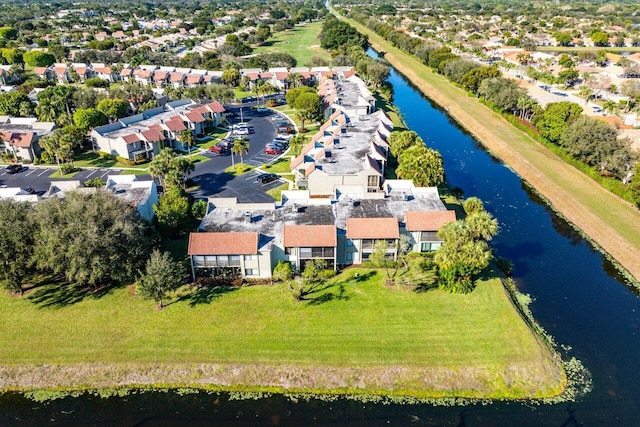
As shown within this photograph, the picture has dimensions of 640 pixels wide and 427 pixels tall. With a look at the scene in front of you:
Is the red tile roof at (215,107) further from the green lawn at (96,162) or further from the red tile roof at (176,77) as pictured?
the red tile roof at (176,77)

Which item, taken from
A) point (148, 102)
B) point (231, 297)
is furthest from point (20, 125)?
point (231, 297)

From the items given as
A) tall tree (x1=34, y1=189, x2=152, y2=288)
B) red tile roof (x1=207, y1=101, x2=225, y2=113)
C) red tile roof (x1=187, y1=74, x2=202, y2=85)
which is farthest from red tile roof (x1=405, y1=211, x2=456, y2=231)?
red tile roof (x1=187, y1=74, x2=202, y2=85)

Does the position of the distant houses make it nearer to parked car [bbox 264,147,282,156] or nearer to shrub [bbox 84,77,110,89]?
parked car [bbox 264,147,282,156]

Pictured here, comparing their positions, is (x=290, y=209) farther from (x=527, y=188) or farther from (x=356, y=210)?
(x=527, y=188)

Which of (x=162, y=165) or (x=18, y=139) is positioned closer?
(x=162, y=165)

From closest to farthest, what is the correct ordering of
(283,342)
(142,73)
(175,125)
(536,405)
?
(536,405)
(283,342)
(175,125)
(142,73)

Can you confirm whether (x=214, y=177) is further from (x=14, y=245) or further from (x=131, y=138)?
(x=14, y=245)

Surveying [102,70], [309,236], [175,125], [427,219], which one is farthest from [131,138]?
[102,70]
